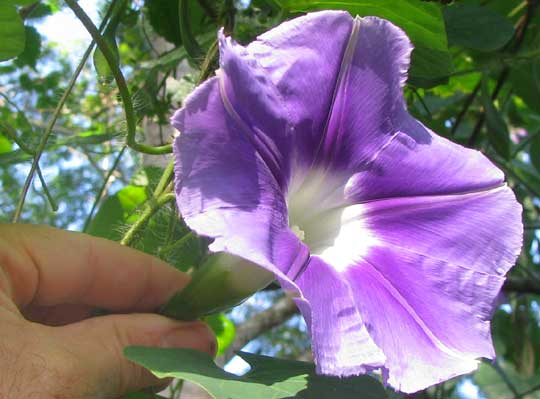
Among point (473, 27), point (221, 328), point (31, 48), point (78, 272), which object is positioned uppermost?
point (473, 27)

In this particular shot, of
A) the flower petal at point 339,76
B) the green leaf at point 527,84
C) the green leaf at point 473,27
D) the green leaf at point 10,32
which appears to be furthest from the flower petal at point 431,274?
the green leaf at point 527,84

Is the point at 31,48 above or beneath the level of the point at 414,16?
beneath

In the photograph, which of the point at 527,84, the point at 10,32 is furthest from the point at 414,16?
the point at 527,84

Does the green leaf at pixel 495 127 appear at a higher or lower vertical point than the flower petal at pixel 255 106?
lower

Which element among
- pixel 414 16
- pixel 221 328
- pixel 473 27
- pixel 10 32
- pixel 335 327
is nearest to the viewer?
pixel 335 327

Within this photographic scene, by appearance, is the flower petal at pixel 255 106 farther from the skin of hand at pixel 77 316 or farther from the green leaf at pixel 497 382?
the green leaf at pixel 497 382

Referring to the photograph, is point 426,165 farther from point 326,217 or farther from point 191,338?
point 191,338

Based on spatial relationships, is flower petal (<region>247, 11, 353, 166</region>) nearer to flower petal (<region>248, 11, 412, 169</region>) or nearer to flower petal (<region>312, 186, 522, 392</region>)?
flower petal (<region>248, 11, 412, 169</region>)

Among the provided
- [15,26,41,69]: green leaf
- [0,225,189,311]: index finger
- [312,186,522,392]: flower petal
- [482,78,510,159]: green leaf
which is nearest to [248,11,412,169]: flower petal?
[312,186,522,392]: flower petal
